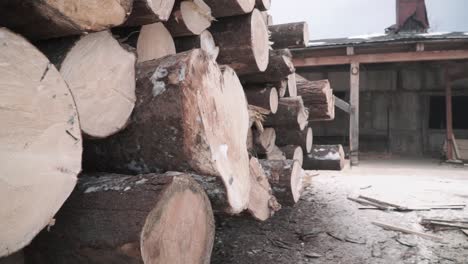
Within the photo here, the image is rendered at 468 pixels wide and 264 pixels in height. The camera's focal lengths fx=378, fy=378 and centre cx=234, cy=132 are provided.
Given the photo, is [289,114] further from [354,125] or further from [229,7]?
[354,125]

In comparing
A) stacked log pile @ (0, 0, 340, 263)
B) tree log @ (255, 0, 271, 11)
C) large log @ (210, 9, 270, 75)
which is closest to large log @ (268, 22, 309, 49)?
tree log @ (255, 0, 271, 11)

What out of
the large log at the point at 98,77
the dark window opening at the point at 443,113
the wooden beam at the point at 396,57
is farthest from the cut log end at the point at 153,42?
the dark window opening at the point at 443,113

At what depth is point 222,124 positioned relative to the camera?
5.18 feet

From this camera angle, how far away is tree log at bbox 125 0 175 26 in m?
1.44

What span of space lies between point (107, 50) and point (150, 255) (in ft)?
2.41

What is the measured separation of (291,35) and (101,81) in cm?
262

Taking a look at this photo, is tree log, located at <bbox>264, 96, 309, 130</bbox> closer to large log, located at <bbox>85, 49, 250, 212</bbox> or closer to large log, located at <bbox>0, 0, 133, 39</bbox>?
large log, located at <bbox>85, 49, 250, 212</bbox>

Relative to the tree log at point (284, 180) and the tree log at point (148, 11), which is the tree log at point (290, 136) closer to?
the tree log at point (284, 180)

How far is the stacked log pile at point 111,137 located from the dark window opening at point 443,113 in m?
10.00

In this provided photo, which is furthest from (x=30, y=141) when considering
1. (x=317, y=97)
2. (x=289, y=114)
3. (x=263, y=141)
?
(x=317, y=97)

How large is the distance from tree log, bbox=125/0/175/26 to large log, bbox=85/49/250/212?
0.58 ft

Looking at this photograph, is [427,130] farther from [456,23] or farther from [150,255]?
[456,23]

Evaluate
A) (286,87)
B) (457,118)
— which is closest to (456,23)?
(457,118)

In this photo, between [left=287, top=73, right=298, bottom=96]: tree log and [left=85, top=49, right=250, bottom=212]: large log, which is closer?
[left=85, top=49, right=250, bottom=212]: large log
